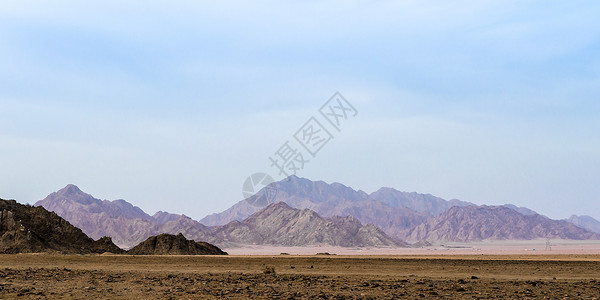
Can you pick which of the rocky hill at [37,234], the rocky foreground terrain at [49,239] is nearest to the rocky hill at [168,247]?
the rocky foreground terrain at [49,239]

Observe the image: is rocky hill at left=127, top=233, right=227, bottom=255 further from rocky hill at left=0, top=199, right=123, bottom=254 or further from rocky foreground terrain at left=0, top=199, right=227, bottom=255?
rocky hill at left=0, top=199, right=123, bottom=254

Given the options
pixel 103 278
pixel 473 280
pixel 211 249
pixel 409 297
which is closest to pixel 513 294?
pixel 409 297

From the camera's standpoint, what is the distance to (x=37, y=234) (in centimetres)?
7225

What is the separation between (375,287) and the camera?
A: 80.6ft

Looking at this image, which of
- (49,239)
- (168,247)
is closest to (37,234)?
(49,239)

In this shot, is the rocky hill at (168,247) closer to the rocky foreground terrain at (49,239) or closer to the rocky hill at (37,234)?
the rocky foreground terrain at (49,239)

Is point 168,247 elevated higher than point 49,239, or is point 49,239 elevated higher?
point 49,239

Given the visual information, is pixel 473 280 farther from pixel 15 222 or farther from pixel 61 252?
pixel 15 222

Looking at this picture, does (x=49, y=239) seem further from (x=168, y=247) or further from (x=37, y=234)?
(x=168, y=247)

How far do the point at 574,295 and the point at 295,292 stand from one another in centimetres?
971

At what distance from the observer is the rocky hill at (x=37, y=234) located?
67.8 m

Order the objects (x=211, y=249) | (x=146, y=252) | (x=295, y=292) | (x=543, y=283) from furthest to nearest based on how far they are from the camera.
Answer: (x=211, y=249)
(x=146, y=252)
(x=543, y=283)
(x=295, y=292)

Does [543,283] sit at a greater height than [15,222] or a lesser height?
lesser

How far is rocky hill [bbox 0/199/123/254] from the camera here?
2667 inches
